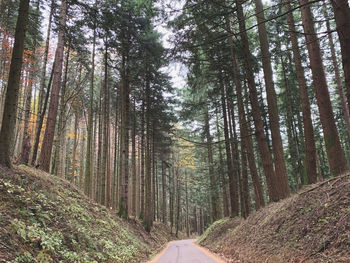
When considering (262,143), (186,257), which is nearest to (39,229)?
(186,257)

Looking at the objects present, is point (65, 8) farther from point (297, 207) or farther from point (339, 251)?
point (339, 251)

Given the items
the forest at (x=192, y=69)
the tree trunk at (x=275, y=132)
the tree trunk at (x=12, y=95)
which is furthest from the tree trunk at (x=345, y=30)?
the tree trunk at (x=12, y=95)

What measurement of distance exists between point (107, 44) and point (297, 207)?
1221 cm

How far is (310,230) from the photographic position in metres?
4.85

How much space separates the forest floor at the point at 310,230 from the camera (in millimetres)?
3990

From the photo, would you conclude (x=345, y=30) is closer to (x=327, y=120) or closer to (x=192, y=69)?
(x=327, y=120)

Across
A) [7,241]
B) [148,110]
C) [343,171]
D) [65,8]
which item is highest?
[65,8]

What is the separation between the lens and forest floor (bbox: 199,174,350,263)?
3990 mm

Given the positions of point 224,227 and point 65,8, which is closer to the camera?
point 65,8

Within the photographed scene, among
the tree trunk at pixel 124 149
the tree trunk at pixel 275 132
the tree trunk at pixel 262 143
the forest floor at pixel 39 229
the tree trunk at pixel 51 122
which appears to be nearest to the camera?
the forest floor at pixel 39 229

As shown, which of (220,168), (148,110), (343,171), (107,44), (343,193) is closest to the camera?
(343,193)

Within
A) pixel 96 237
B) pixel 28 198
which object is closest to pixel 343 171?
pixel 96 237

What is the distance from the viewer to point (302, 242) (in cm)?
479

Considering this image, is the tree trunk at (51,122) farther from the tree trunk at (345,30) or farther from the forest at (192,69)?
the tree trunk at (345,30)
